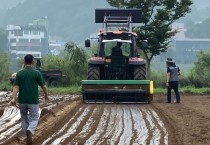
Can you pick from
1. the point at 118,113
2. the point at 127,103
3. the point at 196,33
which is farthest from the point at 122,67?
the point at 196,33

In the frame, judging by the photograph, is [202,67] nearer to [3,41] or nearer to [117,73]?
[117,73]

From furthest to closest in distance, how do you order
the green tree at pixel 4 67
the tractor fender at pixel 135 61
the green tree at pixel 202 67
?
the green tree at pixel 202 67 → the green tree at pixel 4 67 → the tractor fender at pixel 135 61

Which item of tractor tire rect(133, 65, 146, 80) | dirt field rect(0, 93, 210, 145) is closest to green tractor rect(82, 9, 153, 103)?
tractor tire rect(133, 65, 146, 80)

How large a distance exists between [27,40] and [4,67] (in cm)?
11165

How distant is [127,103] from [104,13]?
20.7ft

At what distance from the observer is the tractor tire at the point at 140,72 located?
21.3m

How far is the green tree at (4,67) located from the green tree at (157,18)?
44.9 feet

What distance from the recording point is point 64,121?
1388 centimetres

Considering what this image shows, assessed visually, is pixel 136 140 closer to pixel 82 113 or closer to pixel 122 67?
pixel 82 113

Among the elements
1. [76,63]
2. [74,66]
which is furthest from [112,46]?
[76,63]

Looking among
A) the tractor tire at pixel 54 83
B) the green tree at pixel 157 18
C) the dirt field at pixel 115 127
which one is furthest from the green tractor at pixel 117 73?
Answer: the tractor tire at pixel 54 83

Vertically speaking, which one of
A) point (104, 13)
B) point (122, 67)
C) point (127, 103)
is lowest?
point (127, 103)

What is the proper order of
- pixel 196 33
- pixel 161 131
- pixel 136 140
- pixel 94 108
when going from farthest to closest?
1. pixel 196 33
2. pixel 94 108
3. pixel 161 131
4. pixel 136 140

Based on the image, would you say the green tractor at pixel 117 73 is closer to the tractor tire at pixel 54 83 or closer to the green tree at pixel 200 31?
the tractor tire at pixel 54 83
